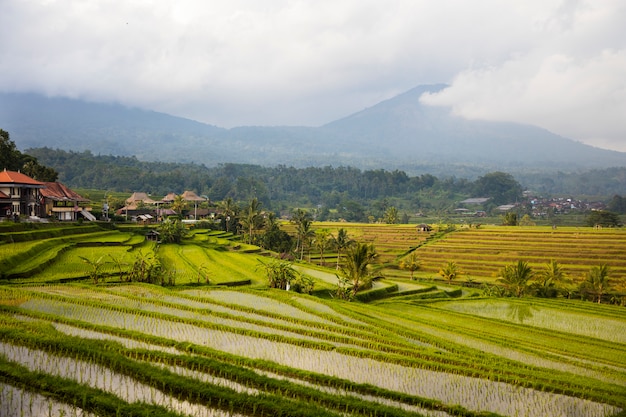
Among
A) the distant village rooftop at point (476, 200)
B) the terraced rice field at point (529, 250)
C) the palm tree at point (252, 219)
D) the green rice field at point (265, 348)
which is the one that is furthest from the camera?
the distant village rooftop at point (476, 200)

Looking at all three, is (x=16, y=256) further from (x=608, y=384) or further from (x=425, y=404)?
(x=608, y=384)

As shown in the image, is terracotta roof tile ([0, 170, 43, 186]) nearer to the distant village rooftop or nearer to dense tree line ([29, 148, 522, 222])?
dense tree line ([29, 148, 522, 222])

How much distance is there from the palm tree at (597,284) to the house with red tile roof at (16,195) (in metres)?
33.6

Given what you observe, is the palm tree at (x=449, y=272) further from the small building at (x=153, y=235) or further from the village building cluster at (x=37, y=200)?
the village building cluster at (x=37, y=200)

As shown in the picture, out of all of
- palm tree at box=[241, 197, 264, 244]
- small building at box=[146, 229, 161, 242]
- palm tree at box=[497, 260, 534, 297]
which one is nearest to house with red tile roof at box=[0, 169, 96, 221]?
small building at box=[146, 229, 161, 242]

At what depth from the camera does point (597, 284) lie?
1111 inches

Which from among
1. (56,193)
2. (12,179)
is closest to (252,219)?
(56,193)

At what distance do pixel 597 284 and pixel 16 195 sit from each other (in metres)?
34.4

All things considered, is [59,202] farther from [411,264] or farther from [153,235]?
[411,264]

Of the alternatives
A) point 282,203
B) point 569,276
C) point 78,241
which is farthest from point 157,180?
point 569,276

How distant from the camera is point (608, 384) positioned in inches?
434

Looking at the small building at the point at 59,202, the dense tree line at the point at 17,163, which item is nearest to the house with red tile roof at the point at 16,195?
the small building at the point at 59,202

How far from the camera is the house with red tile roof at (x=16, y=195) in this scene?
28.1 meters

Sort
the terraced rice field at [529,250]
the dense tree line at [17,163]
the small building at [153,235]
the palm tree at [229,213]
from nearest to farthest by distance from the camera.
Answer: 1. the small building at [153,235]
2. the terraced rice field at [529,250]
3. the dense tree line at [17,163]
4. the palm tree at [229,213]
